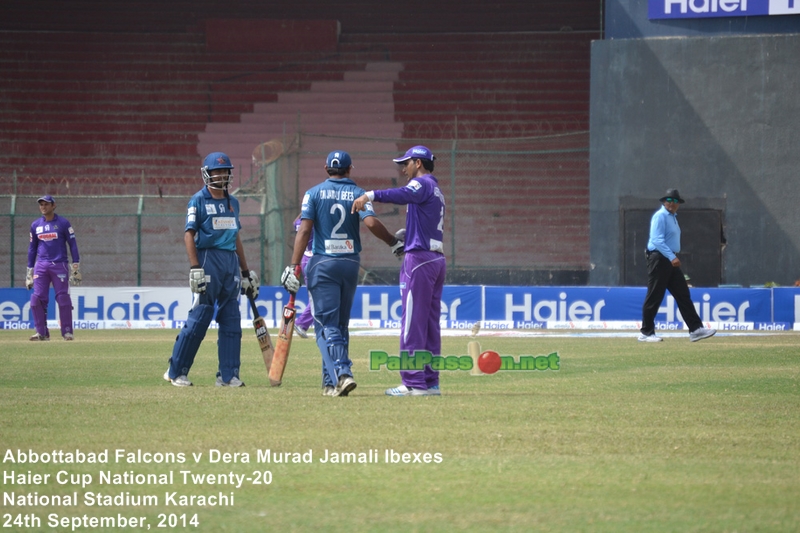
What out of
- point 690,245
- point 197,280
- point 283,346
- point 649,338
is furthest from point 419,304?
point 690,245

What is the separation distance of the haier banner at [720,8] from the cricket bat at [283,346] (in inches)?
626

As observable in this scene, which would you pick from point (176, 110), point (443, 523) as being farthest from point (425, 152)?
point (176, 110)

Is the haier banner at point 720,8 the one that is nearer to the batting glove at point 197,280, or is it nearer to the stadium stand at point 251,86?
the stadium stand at point 251,86

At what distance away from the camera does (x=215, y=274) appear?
10.3m

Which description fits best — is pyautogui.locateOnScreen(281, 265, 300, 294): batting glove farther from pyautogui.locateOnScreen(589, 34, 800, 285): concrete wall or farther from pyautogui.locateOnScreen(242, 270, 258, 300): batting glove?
pyautogui.locateOnScreen(589, 34, 800, 285): concrete wall

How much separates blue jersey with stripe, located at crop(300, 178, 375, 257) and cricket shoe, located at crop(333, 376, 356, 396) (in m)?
1.04

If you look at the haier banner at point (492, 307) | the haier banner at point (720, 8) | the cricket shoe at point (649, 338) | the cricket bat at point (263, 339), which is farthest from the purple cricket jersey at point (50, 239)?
the haier banner at point (720, 8)

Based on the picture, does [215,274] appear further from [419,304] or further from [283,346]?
[419,304]

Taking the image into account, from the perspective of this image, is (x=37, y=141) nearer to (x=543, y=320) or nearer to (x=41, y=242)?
(x=41, y=242)

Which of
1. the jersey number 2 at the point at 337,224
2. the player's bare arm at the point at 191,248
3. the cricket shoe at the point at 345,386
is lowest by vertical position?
the cricket shoe at the point at 345,386

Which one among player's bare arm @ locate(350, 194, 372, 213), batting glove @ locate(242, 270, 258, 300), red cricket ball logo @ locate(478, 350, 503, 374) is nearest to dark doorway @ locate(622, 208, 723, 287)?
batting glove @ locate(242, 270, 258, 300)

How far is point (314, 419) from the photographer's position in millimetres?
7906

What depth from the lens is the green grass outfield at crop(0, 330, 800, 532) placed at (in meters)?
5.11

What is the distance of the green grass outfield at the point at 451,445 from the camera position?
5109 millimetres
